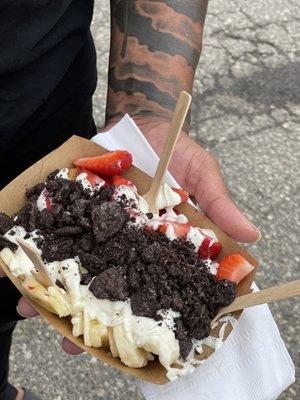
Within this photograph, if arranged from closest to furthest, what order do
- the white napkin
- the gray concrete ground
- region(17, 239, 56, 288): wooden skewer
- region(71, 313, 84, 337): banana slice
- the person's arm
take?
region(17, 239, 56, 288): wooden skewer
region(71, 313, 84, 337): banana slice
the white napkin
the person's arm
the gray concrete ground

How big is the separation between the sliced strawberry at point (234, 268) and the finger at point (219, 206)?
67mm

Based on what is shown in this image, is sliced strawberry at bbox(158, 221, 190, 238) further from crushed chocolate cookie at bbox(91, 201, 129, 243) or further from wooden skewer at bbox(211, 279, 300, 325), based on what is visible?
wooden skewer at bbox(211, 279, 300, 325)

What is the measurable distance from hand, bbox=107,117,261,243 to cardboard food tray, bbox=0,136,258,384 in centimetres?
3

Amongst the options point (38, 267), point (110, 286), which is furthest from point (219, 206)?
point (38, 267)

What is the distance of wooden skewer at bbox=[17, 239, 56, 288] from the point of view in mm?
1120

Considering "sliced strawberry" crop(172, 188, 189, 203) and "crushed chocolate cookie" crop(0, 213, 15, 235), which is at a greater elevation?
"sliced strawberry" crop(172, 188, 189, 203)

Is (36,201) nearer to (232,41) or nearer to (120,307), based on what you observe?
(120,307)

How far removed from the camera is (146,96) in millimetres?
1677

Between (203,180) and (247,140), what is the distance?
1.34 meters

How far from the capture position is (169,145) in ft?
4.28

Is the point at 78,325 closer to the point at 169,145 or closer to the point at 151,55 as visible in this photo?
the point at 169,145

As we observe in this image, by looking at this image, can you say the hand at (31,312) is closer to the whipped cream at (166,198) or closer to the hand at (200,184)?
the hand at (200,184)

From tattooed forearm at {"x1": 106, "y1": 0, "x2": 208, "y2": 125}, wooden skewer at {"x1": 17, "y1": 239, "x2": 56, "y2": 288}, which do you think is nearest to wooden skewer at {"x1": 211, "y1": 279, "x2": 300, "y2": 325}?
wooden skewer at {"x1": 17, "y1": 239, "x2": 56, "y2": 288}

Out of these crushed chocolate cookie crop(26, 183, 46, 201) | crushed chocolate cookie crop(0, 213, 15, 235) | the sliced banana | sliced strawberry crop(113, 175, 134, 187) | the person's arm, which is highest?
the person's arm
